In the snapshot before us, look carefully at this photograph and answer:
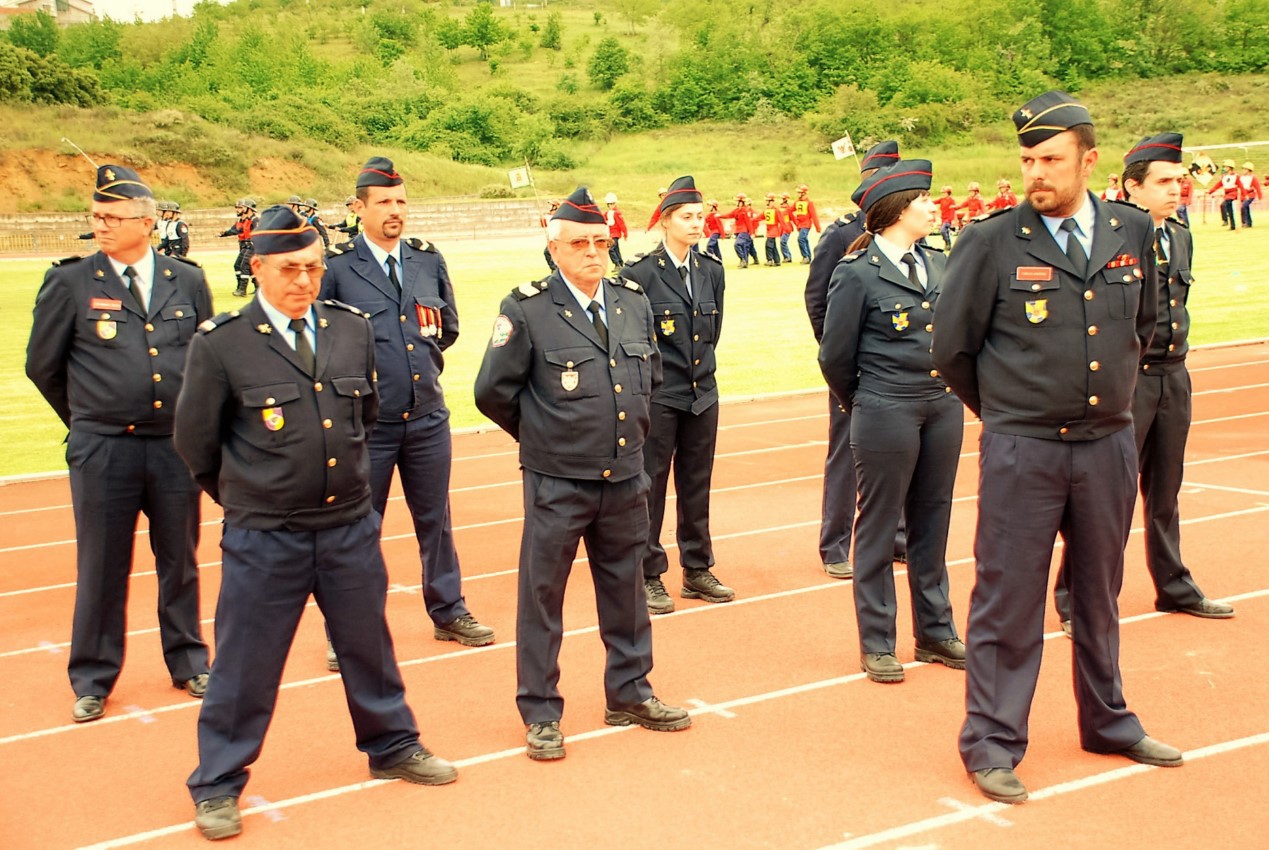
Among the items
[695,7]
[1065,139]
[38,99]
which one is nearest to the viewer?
[1065,139]

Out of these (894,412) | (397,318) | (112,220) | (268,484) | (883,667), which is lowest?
(883,667)

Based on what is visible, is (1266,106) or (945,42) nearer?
(1266,106)

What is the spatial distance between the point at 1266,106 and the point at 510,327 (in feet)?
244

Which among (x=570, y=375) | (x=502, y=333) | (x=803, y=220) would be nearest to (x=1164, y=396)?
(x=570, y=375)

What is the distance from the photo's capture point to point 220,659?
15.6 ft

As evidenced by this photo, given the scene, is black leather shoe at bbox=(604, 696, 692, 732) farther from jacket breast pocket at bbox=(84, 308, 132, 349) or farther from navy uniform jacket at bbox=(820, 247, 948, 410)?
jacket breast pocket at bbox=(84, 308, 132, 349)

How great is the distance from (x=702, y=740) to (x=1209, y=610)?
9.55ft

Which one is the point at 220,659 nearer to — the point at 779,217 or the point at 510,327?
the point at 510,327

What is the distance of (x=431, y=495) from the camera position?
6.77m

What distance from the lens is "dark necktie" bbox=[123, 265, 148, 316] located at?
6.05 metres

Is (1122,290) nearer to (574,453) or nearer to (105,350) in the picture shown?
(574,453)

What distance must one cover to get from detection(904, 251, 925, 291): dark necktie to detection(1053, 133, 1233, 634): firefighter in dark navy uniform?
1160 millimetres

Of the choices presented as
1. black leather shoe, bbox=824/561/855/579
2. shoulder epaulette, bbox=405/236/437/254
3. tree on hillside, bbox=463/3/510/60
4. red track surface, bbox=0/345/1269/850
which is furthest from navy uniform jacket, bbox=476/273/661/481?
tree on hillside, bbox=463/3/510/60

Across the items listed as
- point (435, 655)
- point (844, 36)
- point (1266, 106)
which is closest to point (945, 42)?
point (844, 36)
